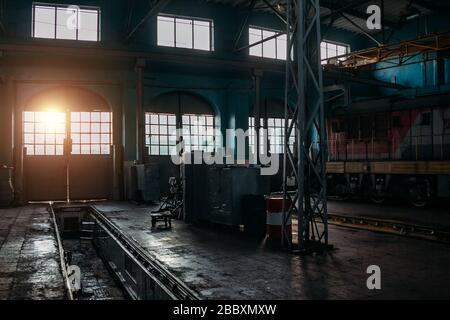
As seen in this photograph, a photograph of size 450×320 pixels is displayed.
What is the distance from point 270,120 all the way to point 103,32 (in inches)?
353

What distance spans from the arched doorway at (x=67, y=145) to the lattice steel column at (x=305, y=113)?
11433 millimetres

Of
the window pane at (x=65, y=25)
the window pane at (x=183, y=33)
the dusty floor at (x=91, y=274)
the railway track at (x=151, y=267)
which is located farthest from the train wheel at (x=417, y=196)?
the window pane at (x=65, y=25)

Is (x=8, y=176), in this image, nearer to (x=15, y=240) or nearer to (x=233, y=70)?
(x=15, y=240)

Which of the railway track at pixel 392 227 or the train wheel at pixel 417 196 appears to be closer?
the railway track at pixel 392 227

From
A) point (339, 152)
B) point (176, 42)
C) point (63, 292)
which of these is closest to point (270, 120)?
point (339, 152)

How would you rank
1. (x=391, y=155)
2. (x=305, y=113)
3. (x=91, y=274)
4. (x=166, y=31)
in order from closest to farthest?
(x=305, y=113) < (x=91, y=274) < (x=391, y=155) < (x=166, y=31)

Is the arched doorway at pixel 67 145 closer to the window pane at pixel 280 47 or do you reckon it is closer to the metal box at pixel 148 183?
the metal box at pixel 148 183

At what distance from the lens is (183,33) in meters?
18.7

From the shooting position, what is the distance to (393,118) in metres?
15.6

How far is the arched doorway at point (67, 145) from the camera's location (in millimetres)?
16438

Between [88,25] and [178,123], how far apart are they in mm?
5507

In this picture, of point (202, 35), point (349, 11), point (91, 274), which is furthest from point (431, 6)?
point (91, 274)

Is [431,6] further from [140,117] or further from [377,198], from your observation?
[140,117]

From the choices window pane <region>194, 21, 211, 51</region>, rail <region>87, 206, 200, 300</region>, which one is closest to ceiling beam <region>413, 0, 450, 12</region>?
window pane <region>194, 21, 211, 51</region>
